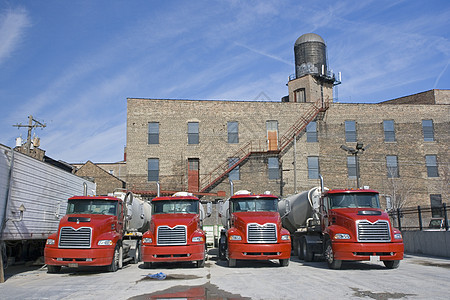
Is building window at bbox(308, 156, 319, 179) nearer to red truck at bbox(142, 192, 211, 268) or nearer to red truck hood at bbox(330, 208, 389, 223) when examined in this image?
red truck hood at bbox(330, 208, 389, 223)

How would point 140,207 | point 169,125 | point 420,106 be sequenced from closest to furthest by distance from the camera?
1. point 140,207
2. point 169,125
3. point 420,106

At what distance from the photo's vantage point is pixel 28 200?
1433cm

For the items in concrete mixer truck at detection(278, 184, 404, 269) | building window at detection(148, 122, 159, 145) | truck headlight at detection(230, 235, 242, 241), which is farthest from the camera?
building window at detection(148, 122, 159, 145)

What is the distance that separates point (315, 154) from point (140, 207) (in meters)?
23.3

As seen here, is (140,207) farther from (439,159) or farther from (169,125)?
(439,159)

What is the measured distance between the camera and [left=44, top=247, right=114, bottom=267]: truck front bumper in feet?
44.2

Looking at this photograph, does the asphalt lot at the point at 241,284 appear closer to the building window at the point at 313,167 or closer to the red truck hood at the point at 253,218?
the red truck hood at the point at 253,218

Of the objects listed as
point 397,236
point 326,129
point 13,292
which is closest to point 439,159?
point 326,129

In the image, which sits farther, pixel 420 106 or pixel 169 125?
pixel 420 106

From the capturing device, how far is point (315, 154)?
39562 millimetres

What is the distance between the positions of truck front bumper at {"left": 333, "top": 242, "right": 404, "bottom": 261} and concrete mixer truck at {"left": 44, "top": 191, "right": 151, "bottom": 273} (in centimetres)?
793

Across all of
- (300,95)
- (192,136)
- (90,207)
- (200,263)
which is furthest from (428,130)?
(90,207)

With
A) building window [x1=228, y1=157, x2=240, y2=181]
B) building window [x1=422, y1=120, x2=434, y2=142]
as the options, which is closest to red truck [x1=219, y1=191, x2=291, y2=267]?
building window [x1=228, y1=157, x2=240, y2=181]

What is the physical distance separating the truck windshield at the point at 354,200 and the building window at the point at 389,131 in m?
27.6
